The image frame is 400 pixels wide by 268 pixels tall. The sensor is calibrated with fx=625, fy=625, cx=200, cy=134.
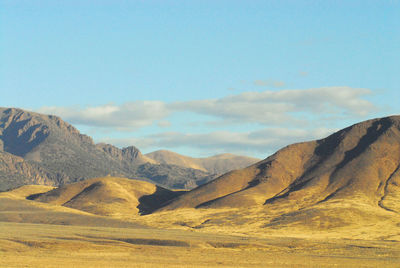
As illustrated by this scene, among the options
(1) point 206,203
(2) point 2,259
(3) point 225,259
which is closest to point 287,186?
(1) point 206,203

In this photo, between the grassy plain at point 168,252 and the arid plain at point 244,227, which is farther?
the arid plain at point 244,227

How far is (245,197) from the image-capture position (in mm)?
185250

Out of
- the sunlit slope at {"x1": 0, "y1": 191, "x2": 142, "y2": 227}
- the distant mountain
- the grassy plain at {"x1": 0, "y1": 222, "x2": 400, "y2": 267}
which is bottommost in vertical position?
the grassy plain at {"x1": 0, "y1": 222, "x2": 400, "y2": 267}

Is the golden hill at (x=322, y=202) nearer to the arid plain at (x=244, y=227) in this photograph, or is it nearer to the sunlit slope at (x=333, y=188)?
the sunlit slope at (x=333, y=188)

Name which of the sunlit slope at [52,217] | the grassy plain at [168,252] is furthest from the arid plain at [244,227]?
the sunlit slope at [52,217]

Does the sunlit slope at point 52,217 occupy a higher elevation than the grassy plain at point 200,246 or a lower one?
higher

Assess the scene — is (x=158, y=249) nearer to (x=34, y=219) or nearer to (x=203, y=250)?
(x=203, y=250)

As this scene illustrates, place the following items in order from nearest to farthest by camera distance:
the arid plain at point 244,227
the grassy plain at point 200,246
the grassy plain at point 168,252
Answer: the grassy plain at point 168,252 < the grassy plain at point 200,246 < the arid plain at point 244,227

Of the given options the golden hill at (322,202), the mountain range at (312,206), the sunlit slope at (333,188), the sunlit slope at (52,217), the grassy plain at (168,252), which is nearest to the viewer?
the grassy plain at (168,252)

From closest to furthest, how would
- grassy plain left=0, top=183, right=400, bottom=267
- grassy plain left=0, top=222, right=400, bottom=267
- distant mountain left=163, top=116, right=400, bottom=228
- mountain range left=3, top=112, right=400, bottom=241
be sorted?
grassy plain left=0, top=222, right=400, bottom=267
grassy plain left=0, top=183, right=400, bottom=267
mountain range left=3, top=112, right=400, bottom=241
distant mountain left=163, top=116, right=400, bottom=228

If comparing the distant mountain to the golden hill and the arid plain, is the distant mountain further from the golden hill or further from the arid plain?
the arid plain

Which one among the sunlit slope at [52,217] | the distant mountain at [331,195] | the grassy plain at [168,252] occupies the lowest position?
the grassy plain at [168,252]

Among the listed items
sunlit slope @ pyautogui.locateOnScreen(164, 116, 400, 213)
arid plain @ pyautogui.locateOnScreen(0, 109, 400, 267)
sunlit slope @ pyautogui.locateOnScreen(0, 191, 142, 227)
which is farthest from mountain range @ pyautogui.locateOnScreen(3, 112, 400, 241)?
sunlit slope @ pyautogui.locateOnScreen(0, 191, 142, 227)

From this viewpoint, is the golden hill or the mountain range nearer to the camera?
the mountain range
